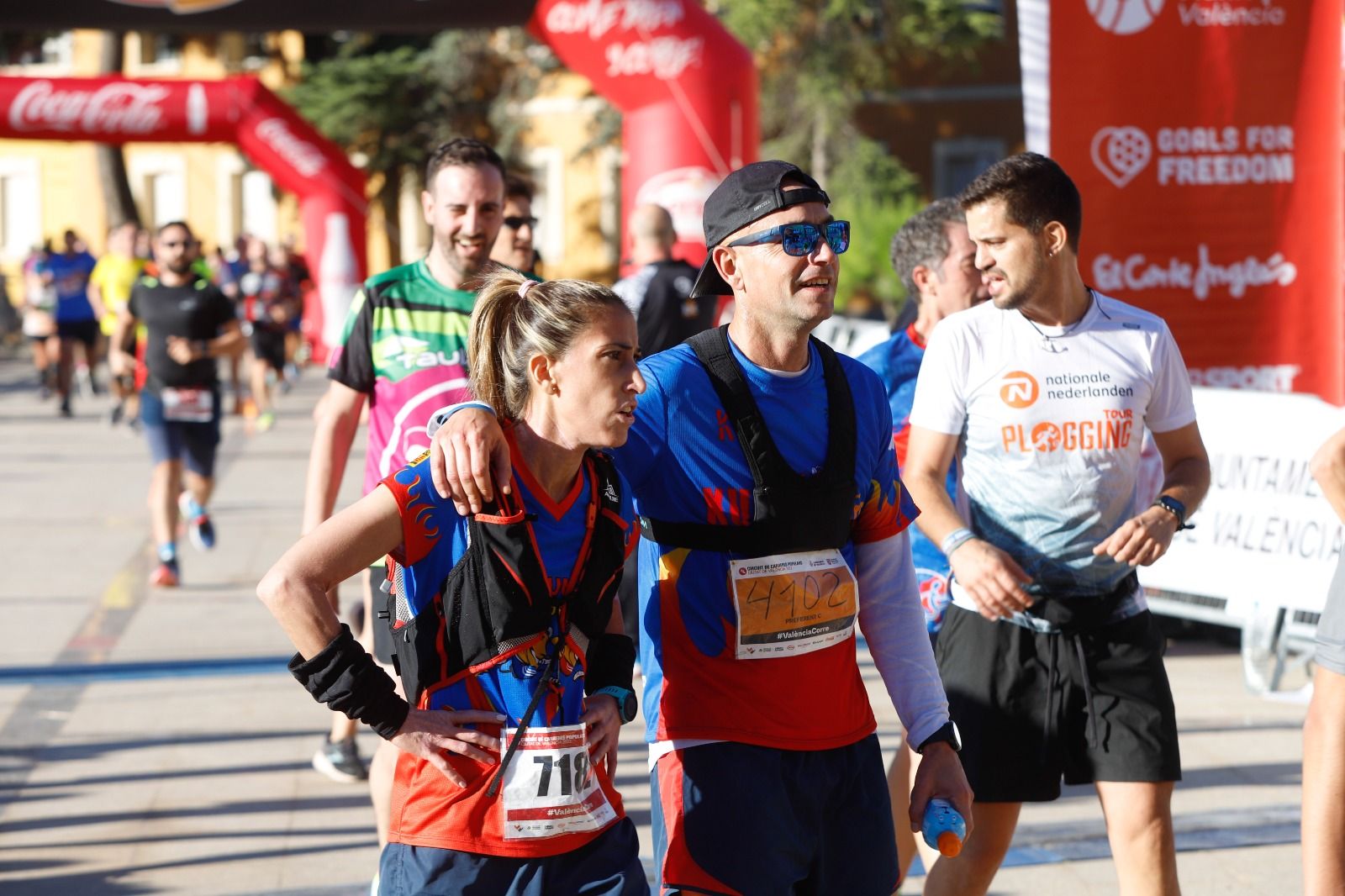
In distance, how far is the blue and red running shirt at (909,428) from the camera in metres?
4.34

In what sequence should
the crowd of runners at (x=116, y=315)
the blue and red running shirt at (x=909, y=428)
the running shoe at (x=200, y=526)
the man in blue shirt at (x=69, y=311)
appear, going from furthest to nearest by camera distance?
1. the man in blue shirt at (x=69, y=311)
2. the crowd of runners at (x=116, y=315)
3. the running shoe at (x=200, y=526)
4. the blue and red running shirt at (x=909, y=428)

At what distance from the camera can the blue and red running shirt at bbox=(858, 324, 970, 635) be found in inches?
171

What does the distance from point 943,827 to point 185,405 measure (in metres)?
7.56

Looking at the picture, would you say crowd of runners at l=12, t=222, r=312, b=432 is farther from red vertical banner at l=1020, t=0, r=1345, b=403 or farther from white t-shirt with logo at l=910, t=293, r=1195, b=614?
white t-shirt with logo at l=910, t=293, r=1195, b=614

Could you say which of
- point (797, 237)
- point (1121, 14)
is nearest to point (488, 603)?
point (797, 237)

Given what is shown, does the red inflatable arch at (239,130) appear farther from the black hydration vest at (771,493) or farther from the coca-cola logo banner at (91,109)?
the black hydration vest at (771,493)

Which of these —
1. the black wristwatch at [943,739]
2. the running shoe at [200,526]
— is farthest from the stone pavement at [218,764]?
the black wristwatch at [943,739]

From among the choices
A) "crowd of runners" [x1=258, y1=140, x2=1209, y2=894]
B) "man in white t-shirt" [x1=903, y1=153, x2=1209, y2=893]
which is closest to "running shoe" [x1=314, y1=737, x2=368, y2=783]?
"crowd of runners" [x1=258, y1=140, x2=1209, y2=894]

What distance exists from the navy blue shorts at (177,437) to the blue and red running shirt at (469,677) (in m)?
7.42

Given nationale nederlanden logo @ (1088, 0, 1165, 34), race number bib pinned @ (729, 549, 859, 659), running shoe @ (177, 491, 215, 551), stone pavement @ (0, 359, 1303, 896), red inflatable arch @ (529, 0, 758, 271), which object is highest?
red inflatable arch @ (529, 0, 758, 271)

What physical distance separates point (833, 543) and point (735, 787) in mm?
467

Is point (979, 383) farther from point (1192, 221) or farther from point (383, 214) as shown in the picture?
point (383, 214)

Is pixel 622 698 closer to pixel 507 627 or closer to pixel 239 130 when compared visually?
pixel 507 627

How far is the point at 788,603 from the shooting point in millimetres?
2949
